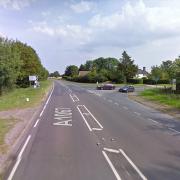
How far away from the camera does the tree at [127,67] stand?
4225 inches

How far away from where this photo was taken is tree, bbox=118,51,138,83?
10731 centimetres

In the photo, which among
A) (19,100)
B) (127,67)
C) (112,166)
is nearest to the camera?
(112,166)

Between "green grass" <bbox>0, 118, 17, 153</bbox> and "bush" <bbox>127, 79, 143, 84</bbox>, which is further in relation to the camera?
"bush" <bbox>127, 79, 143, 84</bbox>

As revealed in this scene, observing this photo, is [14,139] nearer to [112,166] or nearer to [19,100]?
[112,166]

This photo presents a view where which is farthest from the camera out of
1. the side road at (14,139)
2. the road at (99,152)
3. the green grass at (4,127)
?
the green grass at (4,127)

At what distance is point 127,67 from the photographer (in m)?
108

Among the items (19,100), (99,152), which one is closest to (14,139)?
(99,152)

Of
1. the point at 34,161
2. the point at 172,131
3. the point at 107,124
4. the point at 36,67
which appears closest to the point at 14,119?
the point at 107,124

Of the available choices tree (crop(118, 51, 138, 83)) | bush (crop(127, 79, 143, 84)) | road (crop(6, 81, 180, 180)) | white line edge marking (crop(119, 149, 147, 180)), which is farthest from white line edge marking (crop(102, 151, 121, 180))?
tree (crop(118, 51, 138, 83))

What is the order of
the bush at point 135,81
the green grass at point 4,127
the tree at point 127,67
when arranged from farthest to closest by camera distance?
the tree at point 127,67, the bush at point 135,81, the green grass at point 4,127

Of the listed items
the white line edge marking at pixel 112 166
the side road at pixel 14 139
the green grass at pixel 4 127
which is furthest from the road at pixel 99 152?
the green grass at pixel 4 127

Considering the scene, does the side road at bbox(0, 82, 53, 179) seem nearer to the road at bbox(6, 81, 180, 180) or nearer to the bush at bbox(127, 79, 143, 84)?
the road at bbox(6, 81, 180, 180)

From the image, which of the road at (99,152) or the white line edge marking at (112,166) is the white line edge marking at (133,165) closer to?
the road at (99,152)

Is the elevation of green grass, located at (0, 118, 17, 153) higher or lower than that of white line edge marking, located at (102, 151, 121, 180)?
lower
